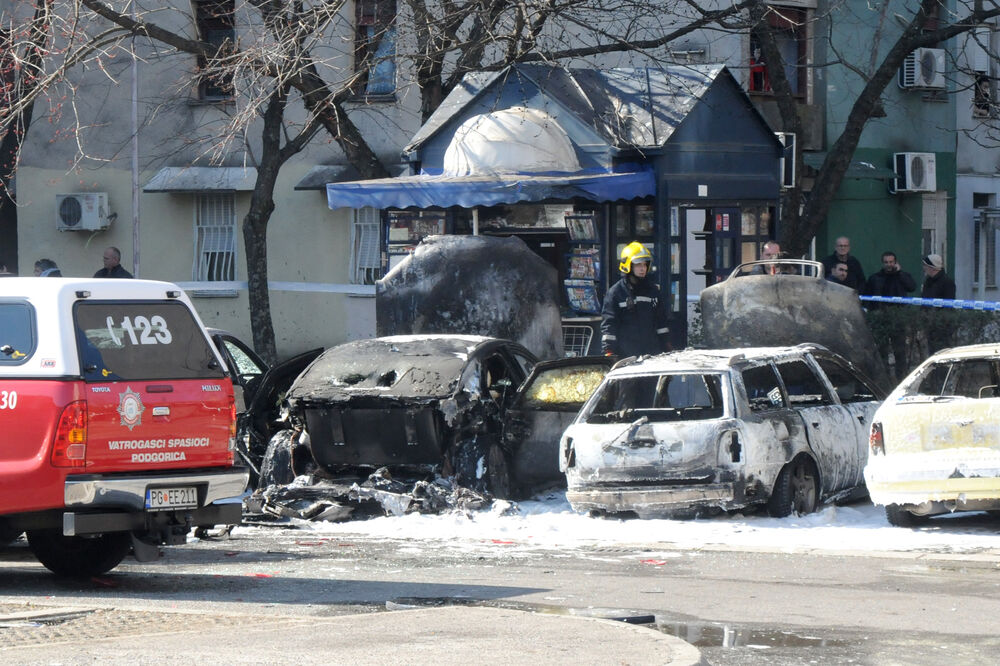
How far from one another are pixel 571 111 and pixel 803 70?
33.5 ft

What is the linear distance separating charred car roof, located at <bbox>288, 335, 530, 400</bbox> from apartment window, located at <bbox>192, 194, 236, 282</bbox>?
14831 mm

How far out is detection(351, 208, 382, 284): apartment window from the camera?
91.2ft

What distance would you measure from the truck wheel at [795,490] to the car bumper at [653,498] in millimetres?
480

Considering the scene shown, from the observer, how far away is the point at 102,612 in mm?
8648

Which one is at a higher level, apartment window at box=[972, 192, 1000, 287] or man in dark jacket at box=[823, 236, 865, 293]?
apartment window at box=[972, 192, 1000, 287]

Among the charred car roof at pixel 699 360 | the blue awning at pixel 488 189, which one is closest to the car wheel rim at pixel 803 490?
the charred car roof at pixel 699 360

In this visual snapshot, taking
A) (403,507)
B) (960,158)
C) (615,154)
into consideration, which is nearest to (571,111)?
(615,154)

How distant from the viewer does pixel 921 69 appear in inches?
1131

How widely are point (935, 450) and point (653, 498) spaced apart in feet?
7.04

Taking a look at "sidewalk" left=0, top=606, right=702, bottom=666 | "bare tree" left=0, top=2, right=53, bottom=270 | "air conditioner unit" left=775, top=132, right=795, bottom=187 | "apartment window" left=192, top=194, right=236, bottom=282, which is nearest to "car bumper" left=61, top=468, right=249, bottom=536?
"sidewalk" left=0, top=606, right=702, bottom=666

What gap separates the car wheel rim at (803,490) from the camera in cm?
1294

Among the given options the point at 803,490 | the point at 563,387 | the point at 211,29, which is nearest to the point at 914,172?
the point at 211,29

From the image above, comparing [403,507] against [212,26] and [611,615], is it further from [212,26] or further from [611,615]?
[212,26]

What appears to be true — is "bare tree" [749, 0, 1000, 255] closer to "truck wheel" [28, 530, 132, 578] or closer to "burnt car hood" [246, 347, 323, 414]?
"burnt car hood" [246, 347, 323, 414]
